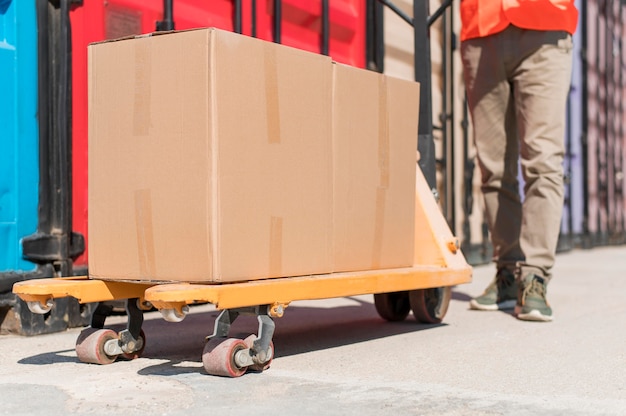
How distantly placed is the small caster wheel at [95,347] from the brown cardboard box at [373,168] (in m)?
0.70

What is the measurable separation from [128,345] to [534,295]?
5.76 ft

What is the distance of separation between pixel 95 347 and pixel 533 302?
6.02 ft

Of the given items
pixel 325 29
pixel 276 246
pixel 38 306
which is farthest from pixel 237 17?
pixel 38 306

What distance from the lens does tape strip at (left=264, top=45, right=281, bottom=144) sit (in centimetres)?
265

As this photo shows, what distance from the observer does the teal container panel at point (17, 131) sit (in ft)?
11.3

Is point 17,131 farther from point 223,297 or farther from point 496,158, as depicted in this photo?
point 496,158

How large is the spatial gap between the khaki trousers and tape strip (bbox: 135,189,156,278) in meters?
1.82

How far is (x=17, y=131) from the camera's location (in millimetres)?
3498

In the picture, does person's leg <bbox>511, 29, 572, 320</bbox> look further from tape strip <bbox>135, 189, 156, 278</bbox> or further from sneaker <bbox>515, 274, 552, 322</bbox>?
tape strip <bbox>135, 189, 156, 278</bbox>

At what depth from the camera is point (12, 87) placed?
11.5ft

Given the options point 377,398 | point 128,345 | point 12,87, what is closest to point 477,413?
point 377,398

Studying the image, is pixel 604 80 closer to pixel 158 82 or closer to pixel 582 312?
pixel 582 312

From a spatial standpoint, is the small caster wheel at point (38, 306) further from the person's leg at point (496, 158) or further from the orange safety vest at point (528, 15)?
the orange safety vest at point (528, 15)

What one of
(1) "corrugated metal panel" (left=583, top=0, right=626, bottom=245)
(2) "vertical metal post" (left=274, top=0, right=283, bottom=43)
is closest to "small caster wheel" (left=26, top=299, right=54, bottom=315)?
(2) "vertical metal post" (left=274, top=0, right=283, bottom=43)
